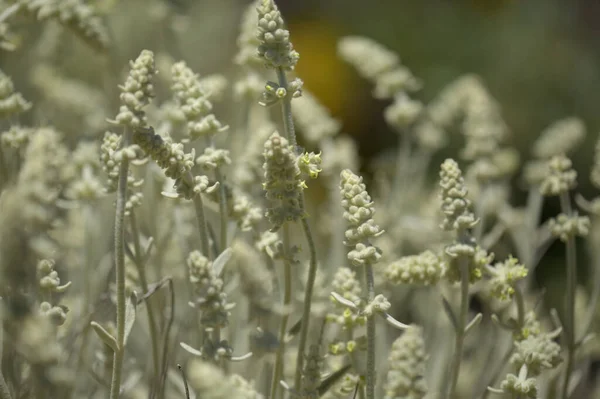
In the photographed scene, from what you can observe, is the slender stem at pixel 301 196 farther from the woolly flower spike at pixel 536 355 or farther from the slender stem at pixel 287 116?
the woolly flower spike at pixel 536 355

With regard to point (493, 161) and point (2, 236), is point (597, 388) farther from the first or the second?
point (2, 236)

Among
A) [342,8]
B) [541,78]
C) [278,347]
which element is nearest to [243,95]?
[278,347]

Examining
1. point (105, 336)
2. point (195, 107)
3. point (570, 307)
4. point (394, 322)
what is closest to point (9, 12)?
point (195, 107)

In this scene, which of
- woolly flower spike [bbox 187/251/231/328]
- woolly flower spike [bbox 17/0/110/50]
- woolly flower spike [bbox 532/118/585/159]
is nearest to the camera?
woolly flower spike [bbox 187/251/231/328]

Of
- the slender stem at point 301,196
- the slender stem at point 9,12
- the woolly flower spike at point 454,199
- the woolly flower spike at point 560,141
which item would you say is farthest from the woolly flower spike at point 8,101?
the woolly flower spike at point 560,141

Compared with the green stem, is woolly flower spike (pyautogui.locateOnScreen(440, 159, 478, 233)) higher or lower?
higher

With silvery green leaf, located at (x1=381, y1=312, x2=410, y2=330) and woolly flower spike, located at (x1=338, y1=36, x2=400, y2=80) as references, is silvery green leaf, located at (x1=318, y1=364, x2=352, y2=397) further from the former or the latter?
woolly flower spike, located at (x1=338, y1=36, x2=400, y2=80)

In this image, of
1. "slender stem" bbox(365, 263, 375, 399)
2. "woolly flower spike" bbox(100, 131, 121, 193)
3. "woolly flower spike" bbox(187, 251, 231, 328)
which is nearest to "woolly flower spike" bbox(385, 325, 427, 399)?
"slender stem" bbox(365, 263, 375, 399)

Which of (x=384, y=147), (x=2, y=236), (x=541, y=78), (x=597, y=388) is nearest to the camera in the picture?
(x=2, y=236)
